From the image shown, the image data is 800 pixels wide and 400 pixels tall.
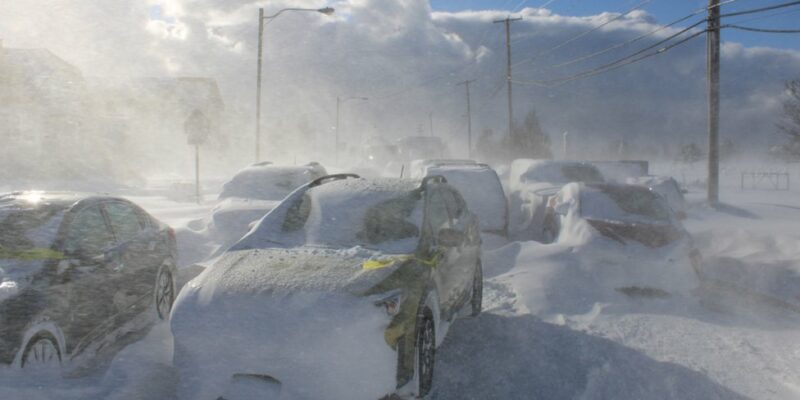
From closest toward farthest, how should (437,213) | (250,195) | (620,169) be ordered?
1. (437,213)
2. (250,195)
3. (620,169)

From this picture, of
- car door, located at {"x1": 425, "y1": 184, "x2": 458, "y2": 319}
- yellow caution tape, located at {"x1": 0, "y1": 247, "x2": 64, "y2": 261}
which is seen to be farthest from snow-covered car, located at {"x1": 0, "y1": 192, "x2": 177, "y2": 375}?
car door, located at {"x1": 425, "y1": 184, "x2": 458, "y2": 319}

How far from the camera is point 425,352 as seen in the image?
4297mm

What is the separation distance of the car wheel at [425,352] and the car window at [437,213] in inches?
36.9

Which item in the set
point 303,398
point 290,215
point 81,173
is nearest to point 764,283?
point 290,215

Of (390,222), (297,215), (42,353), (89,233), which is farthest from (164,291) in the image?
(390,222)

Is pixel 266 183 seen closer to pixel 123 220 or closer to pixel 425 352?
pixel 123 220

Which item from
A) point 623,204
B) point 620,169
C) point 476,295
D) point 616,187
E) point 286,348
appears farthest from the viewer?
point 620,169

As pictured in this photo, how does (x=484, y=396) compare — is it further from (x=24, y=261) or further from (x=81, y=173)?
(x=81, y=173)

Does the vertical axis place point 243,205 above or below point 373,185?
below

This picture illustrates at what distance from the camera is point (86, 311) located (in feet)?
15.4

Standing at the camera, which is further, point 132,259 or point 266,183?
Answer: point 266,183

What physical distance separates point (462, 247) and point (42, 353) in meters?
3.49

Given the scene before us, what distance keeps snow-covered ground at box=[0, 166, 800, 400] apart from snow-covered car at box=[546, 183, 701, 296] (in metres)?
0.24

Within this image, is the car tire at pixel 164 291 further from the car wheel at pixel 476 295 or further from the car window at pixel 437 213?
the car wheel at pixel 476 295
